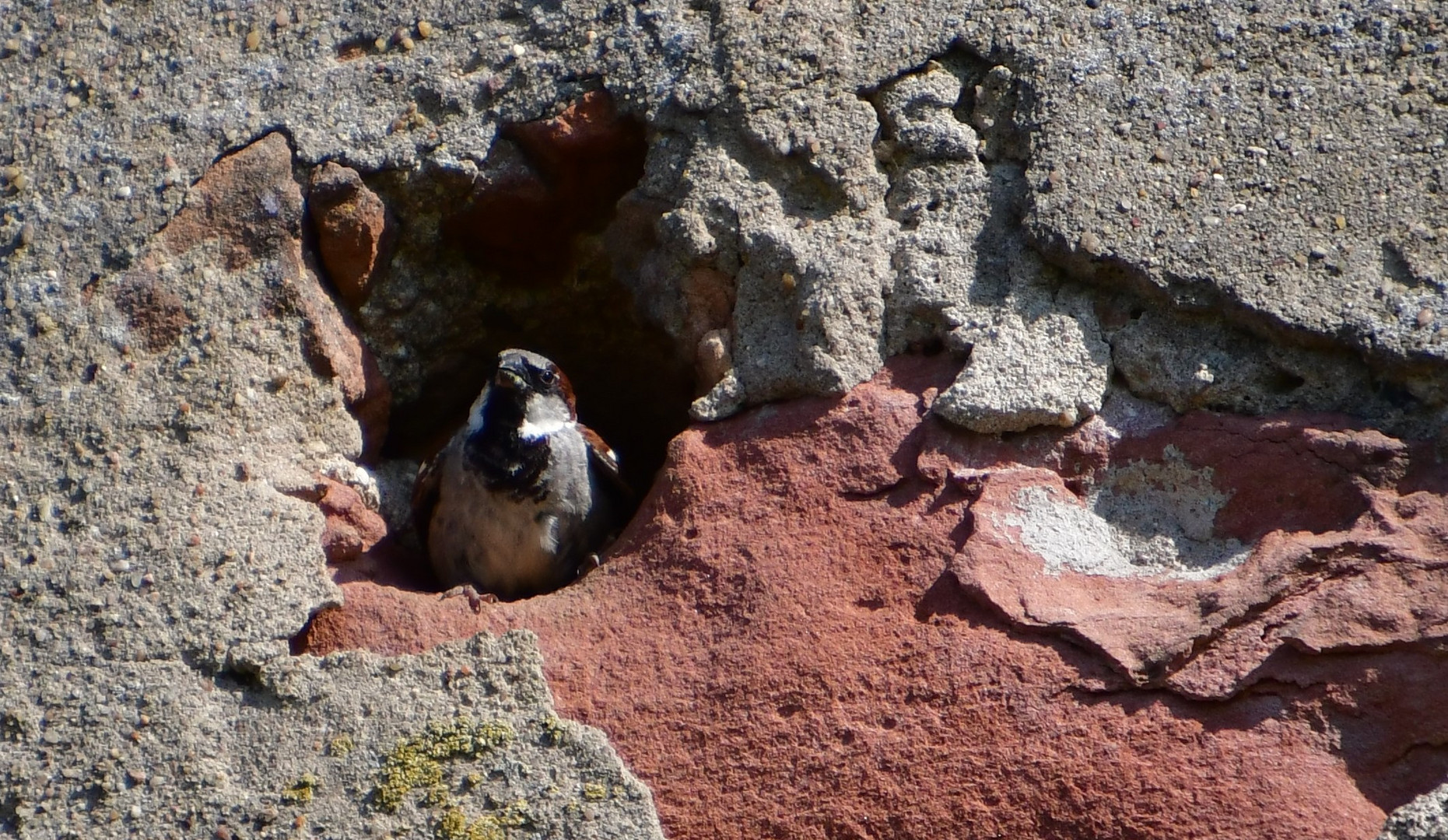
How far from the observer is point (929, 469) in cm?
220

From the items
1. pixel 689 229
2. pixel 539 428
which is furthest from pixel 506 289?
pixel 689 229

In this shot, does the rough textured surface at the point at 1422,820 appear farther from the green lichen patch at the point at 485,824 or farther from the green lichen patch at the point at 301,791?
the green lichen patch at the point at 301,791

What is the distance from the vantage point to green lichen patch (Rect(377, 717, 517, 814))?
2012 millimetres

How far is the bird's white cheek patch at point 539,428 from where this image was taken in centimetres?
303

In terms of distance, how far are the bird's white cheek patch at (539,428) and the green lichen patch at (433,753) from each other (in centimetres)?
104

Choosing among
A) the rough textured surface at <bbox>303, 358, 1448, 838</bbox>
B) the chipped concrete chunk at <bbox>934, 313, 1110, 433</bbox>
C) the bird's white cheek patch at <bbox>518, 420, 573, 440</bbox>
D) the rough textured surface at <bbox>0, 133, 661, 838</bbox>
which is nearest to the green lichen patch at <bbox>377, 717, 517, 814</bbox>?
the rough textured surface at <bbox>0, 133, 661, 838</bbox>

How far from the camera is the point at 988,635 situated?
6.64ft

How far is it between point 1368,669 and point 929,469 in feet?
2.12

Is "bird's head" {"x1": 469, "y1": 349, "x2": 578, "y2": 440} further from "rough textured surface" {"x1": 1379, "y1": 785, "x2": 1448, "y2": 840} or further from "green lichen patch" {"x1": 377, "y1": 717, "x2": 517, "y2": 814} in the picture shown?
"rough textured surface" {"x1": 1379, "y1": 785, "x2": 1448, "y2": 840}

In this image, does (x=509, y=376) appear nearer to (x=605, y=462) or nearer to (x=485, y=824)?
(x=605, y=462)

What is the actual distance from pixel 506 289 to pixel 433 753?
1220 mm

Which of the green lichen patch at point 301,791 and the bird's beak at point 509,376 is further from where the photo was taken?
the bird's beak at point 509,376

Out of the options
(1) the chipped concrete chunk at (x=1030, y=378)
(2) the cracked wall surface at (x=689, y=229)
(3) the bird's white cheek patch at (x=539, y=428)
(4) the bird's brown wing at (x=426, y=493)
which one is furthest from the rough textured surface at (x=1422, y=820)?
(4) the bird's brown wing at (x=426, y=493)

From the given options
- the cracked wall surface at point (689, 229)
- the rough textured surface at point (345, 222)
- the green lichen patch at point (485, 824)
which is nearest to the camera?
the green lichen patch at point (485, 824)
